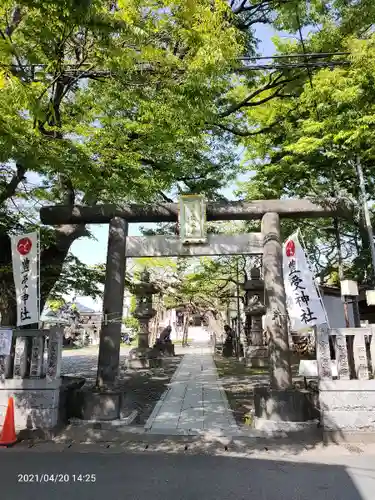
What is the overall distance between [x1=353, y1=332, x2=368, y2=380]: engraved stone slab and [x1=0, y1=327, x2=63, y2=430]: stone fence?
597 centimetres

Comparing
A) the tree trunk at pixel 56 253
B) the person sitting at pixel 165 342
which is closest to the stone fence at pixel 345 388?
the tree trunk at pixel 56 253

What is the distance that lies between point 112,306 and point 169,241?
201 cm

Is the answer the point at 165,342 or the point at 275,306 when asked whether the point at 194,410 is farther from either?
the point at 165,342

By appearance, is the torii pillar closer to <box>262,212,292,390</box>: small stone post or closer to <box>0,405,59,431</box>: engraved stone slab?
<box>262,212,292,390</box>: small stone post

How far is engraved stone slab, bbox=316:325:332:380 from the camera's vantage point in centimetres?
685

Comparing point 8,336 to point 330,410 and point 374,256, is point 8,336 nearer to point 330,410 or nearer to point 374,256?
point 330,410

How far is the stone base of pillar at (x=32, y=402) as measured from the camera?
6.99 meters

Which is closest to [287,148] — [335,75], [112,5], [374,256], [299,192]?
[335,75]

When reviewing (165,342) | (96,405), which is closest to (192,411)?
(96,405)

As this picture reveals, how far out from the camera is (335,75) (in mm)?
11047

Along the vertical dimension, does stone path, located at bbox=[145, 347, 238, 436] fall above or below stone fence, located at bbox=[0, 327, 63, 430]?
below

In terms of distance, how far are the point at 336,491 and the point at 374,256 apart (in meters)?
10.6

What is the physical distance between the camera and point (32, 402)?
707 cm

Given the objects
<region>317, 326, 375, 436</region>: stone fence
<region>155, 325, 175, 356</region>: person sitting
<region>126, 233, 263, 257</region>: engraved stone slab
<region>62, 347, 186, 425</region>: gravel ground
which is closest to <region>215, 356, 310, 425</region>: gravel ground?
<region>317, 326, 375, 436</region>: stone fence
